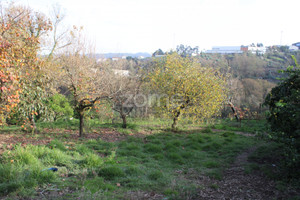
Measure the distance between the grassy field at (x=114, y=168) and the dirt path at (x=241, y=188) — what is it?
6.1 inches

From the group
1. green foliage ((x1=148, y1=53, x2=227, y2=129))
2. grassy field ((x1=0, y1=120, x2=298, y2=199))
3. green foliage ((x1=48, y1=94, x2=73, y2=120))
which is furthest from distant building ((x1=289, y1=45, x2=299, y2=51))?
green foliage ((x1=48, y1=94, x2=73, y2=120))

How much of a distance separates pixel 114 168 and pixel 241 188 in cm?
261

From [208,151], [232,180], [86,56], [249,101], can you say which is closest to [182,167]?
[232,180]

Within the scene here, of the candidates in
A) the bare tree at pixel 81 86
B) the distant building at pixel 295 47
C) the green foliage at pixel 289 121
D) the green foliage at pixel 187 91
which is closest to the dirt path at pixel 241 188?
the green foliage at pixel 289 121

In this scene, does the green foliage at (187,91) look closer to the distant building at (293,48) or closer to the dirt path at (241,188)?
the dirt path at (241,188)

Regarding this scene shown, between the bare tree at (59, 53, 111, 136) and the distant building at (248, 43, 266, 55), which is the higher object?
the distant building at (248, 43, 266, 55)

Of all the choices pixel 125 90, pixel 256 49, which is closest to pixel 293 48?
pixel 256 49

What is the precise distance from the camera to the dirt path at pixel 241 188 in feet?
13.0

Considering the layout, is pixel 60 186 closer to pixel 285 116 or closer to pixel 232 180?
pixel 232 180

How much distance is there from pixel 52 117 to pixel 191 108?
766 cm

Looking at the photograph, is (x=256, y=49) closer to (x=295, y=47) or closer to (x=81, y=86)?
(x=295, y=47)

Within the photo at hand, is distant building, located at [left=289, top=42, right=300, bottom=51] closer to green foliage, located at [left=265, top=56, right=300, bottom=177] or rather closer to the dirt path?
green foliage, located at [left=265, top=56, right=300, bottom=177]

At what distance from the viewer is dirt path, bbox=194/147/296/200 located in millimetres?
3951

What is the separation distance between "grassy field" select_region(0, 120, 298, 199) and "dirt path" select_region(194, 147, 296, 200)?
16 cm
